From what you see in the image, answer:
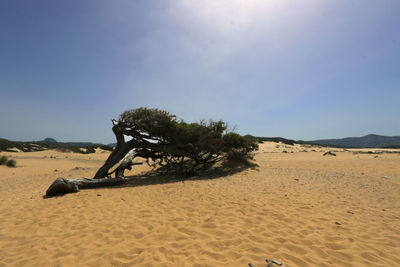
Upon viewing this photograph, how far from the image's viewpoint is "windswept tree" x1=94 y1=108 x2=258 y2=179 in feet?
35.5

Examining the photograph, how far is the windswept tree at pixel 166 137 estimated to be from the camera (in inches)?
426

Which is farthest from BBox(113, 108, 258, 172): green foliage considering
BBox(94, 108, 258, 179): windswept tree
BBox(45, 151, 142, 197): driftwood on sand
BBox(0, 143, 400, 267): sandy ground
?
BBox(0, 143, 400, 267): sandy ground

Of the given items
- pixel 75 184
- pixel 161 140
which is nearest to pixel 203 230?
pixel 75 184

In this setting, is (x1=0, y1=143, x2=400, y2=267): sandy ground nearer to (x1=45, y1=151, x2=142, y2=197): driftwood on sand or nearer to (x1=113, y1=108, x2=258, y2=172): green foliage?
(x1=45, y1=151, x2=142, y2=197): driftwood on sand

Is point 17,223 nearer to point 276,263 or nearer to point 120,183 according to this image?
point 120,183

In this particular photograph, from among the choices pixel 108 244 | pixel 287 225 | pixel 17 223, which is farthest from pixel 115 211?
pixel 287 225

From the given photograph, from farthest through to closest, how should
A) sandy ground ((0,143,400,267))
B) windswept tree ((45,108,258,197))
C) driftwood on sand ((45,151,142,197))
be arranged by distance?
windswept tree ((45,108,258,197)) → driftwood on sand ((45,151,142,197)) → sandy ground ((0,143,400,267))

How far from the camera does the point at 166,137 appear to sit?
1210 centimetres

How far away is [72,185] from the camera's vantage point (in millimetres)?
7902

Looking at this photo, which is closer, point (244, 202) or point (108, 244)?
point (108, 244)

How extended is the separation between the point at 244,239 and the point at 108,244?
3079mm

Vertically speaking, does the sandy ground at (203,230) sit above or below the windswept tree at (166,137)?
below

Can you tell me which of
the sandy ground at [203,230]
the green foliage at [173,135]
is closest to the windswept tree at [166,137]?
the green foliage at [173,135]

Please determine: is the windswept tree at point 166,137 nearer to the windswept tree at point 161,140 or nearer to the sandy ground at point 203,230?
the windswept tree at point 161,140
